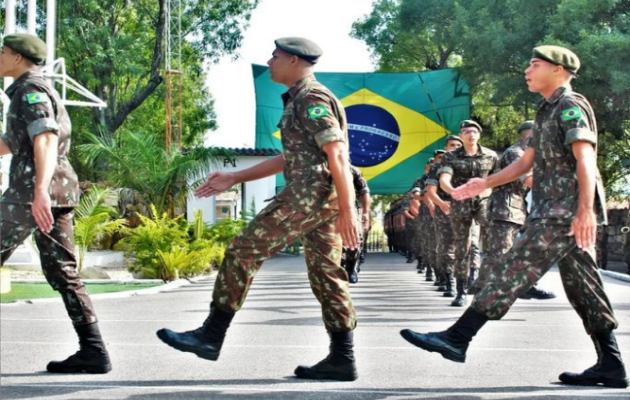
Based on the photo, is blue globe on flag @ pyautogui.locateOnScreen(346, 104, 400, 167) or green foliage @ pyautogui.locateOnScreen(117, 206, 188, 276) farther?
blue globe on flag @ pyautogui.locateOnScreen(346, 104, 400, 167)

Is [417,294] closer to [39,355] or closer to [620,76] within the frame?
[39,355]

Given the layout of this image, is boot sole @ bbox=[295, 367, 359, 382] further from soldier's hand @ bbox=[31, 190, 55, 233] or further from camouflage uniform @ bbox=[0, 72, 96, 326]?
soldier's hand @ bbox=[31, 190, 55, 233]

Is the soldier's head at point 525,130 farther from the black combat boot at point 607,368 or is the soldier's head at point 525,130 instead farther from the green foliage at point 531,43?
the green foliage at point 531,43

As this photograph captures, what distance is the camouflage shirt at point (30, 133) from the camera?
19.4ft

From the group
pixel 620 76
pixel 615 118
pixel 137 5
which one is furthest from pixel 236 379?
pixel 137 5

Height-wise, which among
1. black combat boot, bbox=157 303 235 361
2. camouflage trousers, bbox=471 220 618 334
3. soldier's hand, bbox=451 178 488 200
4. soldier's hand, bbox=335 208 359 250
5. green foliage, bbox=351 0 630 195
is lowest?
black combat boot, bbox=157 303 235 361

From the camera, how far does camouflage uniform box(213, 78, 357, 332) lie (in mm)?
5727

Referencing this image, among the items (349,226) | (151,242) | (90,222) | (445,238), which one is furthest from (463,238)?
(90,222)

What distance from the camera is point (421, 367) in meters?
6.71

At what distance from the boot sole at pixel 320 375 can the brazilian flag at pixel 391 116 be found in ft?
91.5

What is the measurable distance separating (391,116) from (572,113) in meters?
29.0

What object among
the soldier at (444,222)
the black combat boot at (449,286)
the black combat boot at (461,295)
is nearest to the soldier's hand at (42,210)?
the soldier at (444,222)

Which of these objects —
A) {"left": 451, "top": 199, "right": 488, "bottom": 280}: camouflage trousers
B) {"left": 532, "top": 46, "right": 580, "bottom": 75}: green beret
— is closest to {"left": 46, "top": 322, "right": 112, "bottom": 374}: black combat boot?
{"left": 532, "top": 46, "right": 580, "bottom": 75}: green beret

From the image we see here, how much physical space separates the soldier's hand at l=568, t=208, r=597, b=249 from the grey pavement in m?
0.79
